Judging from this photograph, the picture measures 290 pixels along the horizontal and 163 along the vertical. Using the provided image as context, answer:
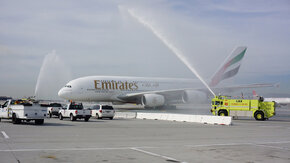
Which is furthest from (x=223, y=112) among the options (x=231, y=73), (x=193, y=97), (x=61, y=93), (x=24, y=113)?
(x=61, y=93)

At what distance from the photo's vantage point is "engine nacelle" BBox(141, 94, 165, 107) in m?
54.4

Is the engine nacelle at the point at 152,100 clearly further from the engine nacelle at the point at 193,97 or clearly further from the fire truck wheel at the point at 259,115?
the fire truck wheel at the point at 259,115

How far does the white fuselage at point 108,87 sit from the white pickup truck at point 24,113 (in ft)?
88.6

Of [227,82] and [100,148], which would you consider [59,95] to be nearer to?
[227,82]

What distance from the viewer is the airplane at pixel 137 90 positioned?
2128 inches

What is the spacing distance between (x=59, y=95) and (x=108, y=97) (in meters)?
7.53

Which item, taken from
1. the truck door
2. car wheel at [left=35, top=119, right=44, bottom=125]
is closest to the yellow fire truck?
car wheel at [left=35, top=119, right=44, bottom=125]

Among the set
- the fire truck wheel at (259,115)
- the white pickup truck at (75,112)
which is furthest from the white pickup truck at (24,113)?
the fire truck wheel at (259,115)

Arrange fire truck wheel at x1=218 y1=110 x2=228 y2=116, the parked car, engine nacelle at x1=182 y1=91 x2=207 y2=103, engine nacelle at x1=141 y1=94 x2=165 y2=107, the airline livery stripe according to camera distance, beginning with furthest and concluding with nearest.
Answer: the airline livery stripe < engine nacelle at x1=141 y1=94 x2=165 y2=107 < engine nacelle at x1=182 y1=91 x2=207 y2=103 < fire truck wheel at x1=218 y1=110 x2=228 y2=116 < the parked car

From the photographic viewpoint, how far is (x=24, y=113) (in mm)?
24719

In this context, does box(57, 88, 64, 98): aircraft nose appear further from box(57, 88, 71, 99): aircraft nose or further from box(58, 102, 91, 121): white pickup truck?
box(58, 102, 91, 121): white pickup truck

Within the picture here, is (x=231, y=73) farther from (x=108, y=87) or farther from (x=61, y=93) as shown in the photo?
(x=61, y=93)

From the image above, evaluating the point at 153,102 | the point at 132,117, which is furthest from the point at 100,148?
the point at 153,102

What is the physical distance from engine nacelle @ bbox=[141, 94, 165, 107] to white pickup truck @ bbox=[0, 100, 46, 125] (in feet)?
97.5
